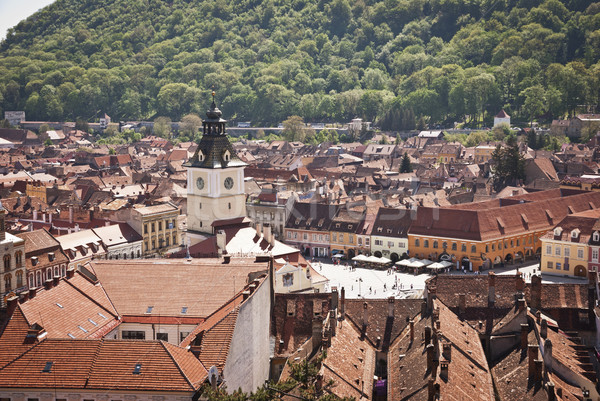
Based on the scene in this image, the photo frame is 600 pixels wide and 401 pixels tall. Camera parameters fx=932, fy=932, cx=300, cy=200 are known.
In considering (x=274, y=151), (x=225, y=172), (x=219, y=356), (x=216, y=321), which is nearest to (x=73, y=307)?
(x=216, y=321)

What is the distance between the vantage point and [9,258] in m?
52.2

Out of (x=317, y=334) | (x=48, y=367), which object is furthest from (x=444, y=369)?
→ (x=48, y=367)

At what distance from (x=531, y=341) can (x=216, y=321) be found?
14037 millimetres

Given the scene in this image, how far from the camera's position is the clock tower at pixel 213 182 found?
220 ft

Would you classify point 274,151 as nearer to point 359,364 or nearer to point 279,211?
point 279,211

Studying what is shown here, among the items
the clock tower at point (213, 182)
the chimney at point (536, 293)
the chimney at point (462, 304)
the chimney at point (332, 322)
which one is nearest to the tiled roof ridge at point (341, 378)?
the chimney at point (332, 322)

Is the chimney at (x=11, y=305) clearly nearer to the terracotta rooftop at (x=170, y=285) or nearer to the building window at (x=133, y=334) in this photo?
the building window at (x=133, y=334)

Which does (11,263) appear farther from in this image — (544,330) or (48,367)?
(544,330)

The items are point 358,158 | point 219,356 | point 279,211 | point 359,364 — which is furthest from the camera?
point 358,158

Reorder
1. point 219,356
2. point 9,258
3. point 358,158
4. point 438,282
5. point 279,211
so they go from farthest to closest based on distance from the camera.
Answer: point 358,158 < point 279,211 < point 9,258 < point 438,282 < point 219,356

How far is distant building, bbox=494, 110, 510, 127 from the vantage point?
16420 cm

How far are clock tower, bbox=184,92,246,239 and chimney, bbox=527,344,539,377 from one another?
112 feet

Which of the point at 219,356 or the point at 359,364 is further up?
the point at 219,356

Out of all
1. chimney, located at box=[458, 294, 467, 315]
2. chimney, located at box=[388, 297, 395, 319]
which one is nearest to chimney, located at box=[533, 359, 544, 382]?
chimney, located at box=[388, 297, 395, 319]
